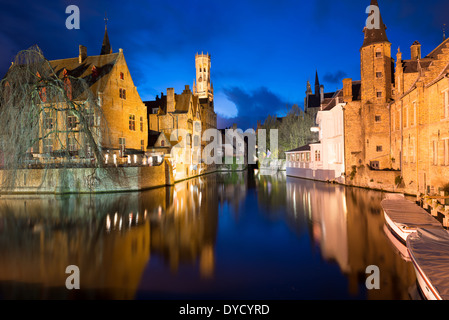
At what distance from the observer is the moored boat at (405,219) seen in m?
10.5

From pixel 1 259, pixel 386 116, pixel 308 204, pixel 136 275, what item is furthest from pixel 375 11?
pixel 1 259

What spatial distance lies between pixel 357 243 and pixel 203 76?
103204 mm

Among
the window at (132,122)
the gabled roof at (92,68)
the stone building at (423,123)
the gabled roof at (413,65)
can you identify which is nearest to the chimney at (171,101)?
the window at (132,122)

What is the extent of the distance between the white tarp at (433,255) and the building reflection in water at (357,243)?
870mm

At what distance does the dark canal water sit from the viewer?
7133 mm

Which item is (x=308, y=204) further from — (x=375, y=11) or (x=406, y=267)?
(x=375, y=11)

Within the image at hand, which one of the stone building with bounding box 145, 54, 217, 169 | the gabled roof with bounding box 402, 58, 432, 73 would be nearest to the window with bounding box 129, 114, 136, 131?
the stone building with bounding box 145, 54, 217, 169

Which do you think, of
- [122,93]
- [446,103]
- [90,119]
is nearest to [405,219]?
[446,103]

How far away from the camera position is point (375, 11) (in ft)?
97.7

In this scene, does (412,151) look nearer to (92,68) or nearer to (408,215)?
(408,215)

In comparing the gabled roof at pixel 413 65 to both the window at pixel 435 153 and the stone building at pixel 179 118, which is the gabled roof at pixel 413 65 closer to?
the window at pixel 435 153

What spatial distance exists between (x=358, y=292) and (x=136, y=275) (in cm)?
626

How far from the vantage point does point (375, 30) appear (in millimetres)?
29078

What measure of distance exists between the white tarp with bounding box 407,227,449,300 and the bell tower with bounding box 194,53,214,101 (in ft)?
331
